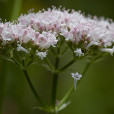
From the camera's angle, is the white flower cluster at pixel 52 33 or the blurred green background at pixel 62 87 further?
the blurred green background at pixel 62 87

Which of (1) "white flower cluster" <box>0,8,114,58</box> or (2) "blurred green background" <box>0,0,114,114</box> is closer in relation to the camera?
(1) "white flower cluster" <box>0,8,114,58</box>

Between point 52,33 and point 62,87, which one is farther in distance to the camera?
point 62,87

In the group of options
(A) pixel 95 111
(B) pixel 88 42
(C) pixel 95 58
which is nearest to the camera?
(B) pixel 88 42

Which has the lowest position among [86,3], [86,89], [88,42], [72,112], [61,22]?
[72,112]

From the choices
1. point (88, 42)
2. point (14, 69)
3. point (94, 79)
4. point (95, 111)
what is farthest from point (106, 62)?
point (88, 42)

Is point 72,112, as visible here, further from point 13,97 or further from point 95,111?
point 13,97

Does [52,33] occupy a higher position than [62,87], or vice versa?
[52,33]

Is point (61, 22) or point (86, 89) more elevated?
point (61, 22)

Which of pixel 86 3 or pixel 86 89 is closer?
pixel 86 89
